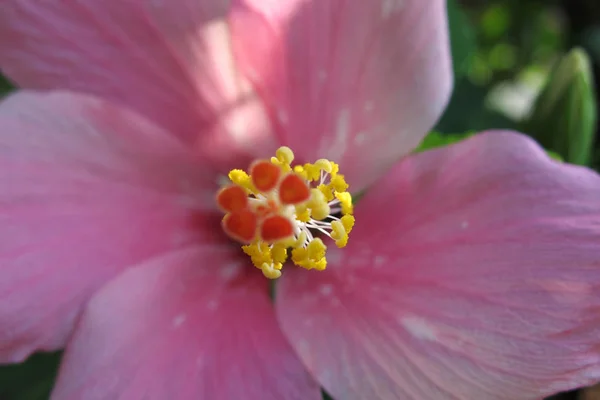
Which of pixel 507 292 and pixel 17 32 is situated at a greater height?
pixel 17 32

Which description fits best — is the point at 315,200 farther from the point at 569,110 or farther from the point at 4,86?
the point at 4,86

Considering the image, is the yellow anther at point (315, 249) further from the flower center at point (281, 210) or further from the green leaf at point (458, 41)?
the green leaf at point (458, 41)

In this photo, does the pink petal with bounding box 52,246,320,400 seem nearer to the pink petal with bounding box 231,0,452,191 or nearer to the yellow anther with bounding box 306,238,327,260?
the yellow anther with bounding box 306,238,327,260

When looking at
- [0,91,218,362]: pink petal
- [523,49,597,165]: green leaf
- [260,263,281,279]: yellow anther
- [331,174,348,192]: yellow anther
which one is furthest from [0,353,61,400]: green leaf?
[523,49,597,165]: green leaf

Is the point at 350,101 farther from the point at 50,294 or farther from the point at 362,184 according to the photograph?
the point at 50,294

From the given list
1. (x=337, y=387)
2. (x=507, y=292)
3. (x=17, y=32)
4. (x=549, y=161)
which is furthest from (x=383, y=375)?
(x=17, y=32)

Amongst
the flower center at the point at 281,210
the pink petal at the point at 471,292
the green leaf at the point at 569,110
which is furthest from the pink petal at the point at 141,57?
the green leaf at the point at 569,110
